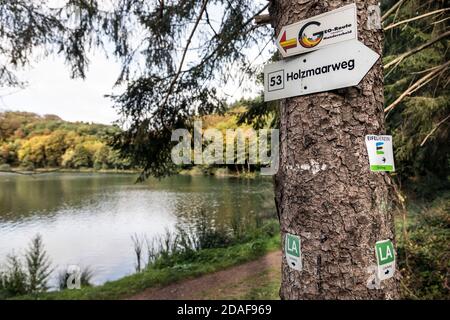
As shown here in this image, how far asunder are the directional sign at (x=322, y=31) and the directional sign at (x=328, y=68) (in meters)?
0.02

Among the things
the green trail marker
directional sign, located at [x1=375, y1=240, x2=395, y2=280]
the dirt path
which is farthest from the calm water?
directional sign, located at [x1=375, y1=240, x2=395, y2=280]

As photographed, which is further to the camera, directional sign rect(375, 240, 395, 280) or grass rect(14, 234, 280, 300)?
grass rect(14, 234, 280, 300)

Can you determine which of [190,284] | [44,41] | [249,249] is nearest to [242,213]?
[249,249]

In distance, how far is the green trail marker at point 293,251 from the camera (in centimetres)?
85

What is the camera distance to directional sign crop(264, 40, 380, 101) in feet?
2.63

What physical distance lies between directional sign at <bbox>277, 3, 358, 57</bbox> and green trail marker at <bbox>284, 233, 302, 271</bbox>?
490mm

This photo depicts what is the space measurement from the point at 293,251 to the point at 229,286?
387 cm

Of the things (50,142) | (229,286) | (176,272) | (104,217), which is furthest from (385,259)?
(50,142)

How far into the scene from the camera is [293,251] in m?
0.87

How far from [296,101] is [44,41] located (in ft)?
8.84

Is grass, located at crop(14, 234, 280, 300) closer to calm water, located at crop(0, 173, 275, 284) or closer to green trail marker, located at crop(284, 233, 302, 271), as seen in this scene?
calm water, located at crop(0, 173, 275, 284)

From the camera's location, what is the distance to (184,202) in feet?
41.2

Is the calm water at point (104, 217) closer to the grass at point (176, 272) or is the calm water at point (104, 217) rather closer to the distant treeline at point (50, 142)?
the grass at point (176, 272)
